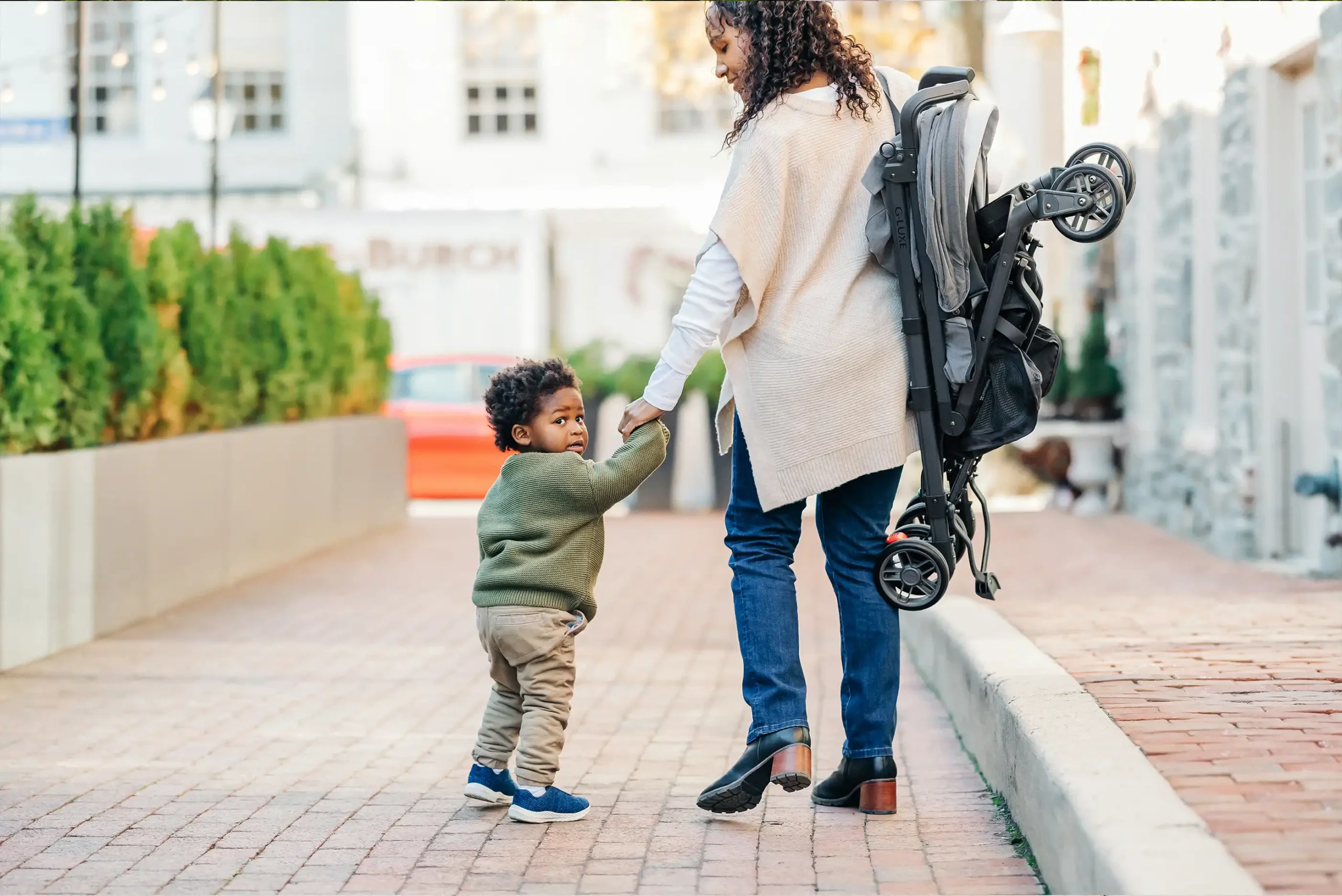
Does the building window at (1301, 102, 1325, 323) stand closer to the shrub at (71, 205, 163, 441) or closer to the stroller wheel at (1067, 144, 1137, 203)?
the stroller wheel at (1067, 144, 1137, 203)

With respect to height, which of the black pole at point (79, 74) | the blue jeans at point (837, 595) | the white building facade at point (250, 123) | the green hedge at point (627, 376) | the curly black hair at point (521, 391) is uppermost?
the white building facade at point (250, 123)

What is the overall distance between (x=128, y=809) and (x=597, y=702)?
203 cm

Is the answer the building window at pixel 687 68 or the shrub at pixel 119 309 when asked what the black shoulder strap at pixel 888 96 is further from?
the building window at pixel 687 68

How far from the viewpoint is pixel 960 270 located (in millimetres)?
3881

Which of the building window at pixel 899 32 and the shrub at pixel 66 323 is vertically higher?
the building window at pixel 899 32

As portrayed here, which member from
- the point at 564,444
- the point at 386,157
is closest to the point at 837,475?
the point at 564,444

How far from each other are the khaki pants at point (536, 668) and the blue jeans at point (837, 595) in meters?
0.41

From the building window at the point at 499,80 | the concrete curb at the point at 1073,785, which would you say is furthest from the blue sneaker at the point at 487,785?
the building window at the point at 499,80

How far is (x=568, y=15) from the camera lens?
2214 centimetres

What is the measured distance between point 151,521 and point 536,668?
4.49m

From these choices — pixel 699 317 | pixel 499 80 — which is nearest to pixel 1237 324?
pixel 699 317

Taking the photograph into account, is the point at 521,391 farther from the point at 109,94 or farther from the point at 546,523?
the point at 109,94

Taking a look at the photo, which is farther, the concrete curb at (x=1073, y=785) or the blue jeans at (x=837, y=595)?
the blue jeans at (x=837, y=595)

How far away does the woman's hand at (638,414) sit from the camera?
3969mm
